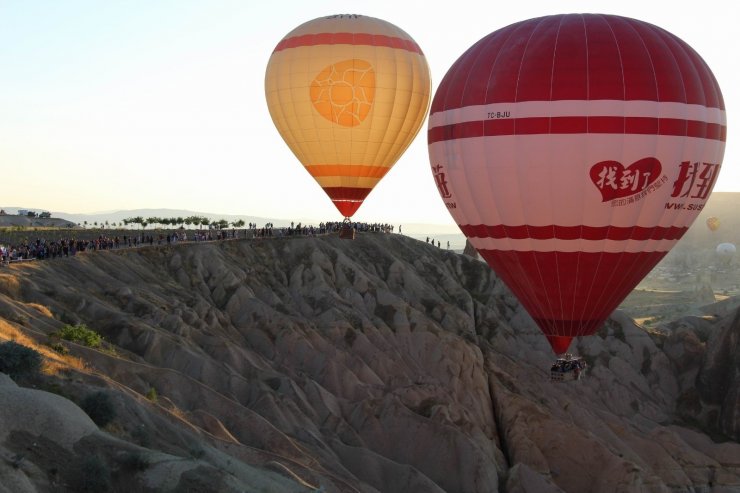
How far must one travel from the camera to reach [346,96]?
6644 cm

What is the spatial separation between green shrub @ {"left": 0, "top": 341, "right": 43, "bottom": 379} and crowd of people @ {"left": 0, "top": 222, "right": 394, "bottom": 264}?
83.4 feet

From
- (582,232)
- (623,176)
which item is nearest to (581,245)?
(582,232)

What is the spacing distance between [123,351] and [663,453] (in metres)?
35.6

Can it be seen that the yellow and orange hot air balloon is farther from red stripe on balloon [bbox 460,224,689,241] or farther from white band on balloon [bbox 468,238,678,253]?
white band on balloon [bbox 468,238,678,253]

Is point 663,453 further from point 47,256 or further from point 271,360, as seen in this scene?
point 47,256

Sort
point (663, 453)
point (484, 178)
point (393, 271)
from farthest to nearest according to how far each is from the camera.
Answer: point (393, 271)
point (663, 453)
point (484, 178)

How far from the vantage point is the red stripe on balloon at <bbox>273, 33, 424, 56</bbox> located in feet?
218

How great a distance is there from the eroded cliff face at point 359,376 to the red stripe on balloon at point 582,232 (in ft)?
36.4

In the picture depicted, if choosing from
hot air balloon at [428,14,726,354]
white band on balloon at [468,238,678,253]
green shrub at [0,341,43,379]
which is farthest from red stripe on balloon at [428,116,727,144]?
green shrub at [0,341,43,379]

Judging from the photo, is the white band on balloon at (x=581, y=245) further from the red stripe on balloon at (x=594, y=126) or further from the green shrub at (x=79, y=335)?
the green shrub at (x=79, y=335)

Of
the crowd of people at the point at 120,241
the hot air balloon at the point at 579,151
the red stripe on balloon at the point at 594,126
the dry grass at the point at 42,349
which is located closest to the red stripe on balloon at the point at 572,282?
the hot air balloon at the point at 579,151

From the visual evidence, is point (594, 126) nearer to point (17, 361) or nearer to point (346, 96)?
point (17, 361)

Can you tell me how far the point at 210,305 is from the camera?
60188 mm

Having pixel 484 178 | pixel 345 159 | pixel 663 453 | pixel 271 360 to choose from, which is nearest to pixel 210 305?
pixel 271 360
